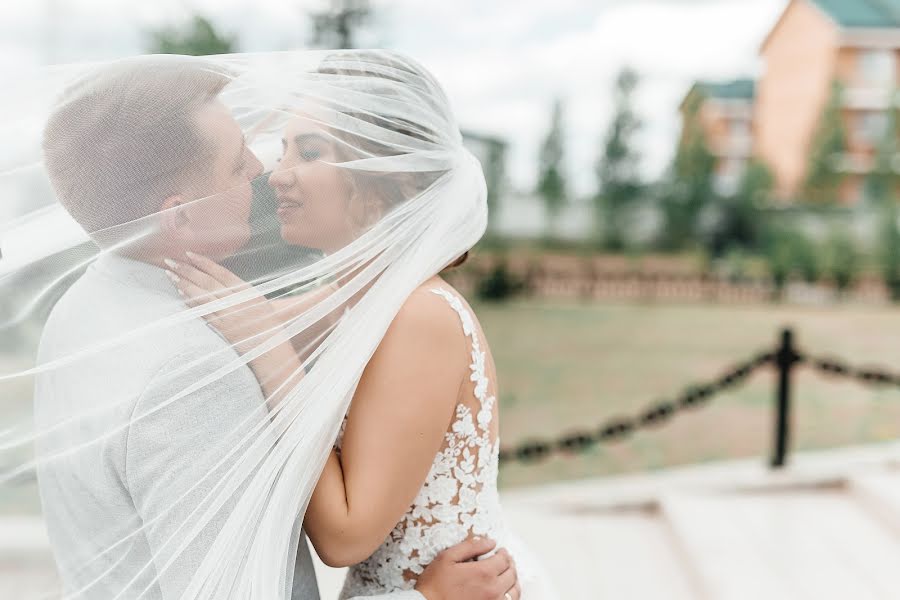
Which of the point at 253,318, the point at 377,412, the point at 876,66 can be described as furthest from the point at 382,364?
the point at 876,66

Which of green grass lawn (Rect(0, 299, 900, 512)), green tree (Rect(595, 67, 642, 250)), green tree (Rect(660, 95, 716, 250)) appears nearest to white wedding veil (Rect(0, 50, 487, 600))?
green grass lawn (Rect(0, 299, 900, 512))

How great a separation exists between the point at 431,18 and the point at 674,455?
9.97 meters

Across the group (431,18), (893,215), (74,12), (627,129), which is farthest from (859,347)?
(74,12)

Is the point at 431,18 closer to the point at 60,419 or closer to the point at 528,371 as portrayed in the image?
the point at 528,371

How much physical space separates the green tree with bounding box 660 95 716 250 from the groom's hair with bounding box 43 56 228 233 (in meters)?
16.2

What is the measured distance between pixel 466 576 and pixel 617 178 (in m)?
15.9

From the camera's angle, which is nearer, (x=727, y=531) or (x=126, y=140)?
(x=126, y=140)

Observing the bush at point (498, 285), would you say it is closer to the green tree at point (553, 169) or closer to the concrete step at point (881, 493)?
the green tree at point (553, 169)

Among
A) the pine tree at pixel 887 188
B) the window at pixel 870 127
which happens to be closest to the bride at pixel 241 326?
the pine tree at pixel 887 188

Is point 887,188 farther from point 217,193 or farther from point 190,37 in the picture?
point 217,193

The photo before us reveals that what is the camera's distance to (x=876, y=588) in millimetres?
3738

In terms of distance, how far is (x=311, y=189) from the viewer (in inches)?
57.0

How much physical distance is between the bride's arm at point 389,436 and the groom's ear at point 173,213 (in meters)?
0.39

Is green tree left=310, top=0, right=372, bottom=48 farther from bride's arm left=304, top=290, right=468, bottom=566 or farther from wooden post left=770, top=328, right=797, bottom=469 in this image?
bride's arm left=304, top=290, right=468, bottom=566
